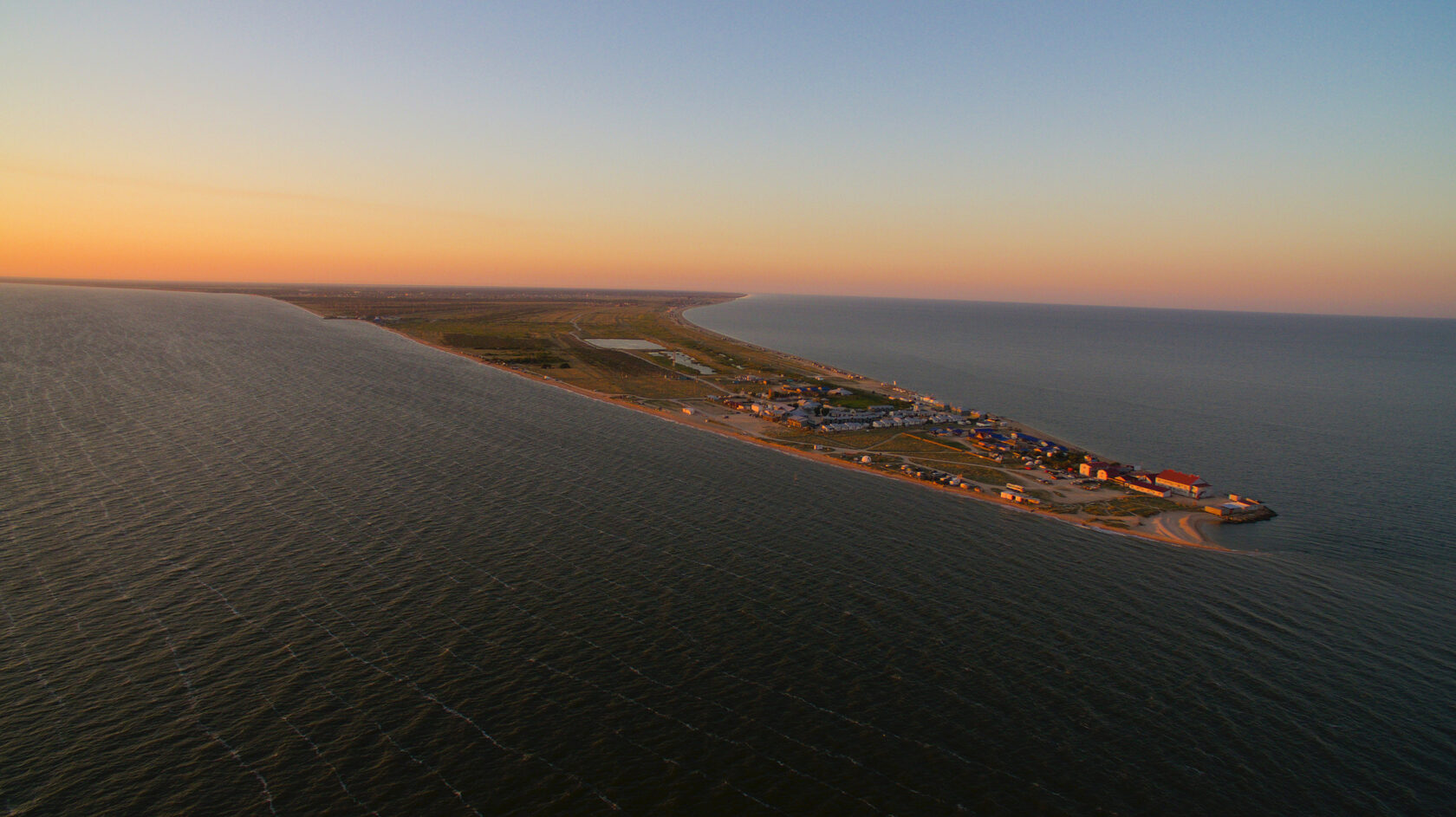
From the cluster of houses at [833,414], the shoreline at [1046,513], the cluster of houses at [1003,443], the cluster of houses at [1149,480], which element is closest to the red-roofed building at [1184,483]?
the cluster of houses at [1149,480]

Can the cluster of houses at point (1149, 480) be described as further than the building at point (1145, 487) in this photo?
Yes

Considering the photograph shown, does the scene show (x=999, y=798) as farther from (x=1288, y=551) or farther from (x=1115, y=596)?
(x=1288, y=551)

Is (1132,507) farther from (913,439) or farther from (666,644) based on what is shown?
(666,644)

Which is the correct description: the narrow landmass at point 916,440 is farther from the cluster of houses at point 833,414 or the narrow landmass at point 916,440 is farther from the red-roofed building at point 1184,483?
the cluster of houses at point 833,414

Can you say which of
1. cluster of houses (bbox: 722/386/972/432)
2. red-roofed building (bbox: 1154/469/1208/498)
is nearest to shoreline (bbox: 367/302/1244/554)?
red-roofed building (bbox: 1154/469/1208/498)

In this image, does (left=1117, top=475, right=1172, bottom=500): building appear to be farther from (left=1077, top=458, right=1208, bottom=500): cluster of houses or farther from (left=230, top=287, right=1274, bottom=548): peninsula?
(left=230, top=287, right=1274, bottom=548): peninsula
